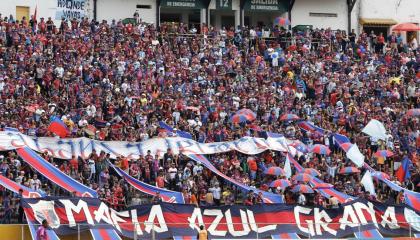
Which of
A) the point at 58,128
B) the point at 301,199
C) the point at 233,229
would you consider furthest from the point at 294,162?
the point at 58,128

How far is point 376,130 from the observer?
48531mm

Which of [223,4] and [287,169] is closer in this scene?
[287,169]

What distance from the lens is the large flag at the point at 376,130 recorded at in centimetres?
4844

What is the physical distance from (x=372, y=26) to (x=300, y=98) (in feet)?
48.7

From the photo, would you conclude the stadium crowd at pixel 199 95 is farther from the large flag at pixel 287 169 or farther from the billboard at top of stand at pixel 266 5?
the billboard at top of stand at pixel 266 5

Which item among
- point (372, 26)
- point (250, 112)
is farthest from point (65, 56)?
point (372, 26)

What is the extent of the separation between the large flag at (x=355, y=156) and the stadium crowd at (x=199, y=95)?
410mm

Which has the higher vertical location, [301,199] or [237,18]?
[237,18]

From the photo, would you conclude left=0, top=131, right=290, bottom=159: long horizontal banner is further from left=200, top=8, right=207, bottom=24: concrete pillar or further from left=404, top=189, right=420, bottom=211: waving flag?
left=200, top=8, right=207, bottom=24: concrete pillar

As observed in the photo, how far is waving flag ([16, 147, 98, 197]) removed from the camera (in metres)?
38.0

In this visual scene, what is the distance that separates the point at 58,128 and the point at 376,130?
14.0 m

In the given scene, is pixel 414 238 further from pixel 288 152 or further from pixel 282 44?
pixel 282 44

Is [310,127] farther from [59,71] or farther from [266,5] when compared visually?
[266,5]

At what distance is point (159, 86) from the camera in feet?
160
